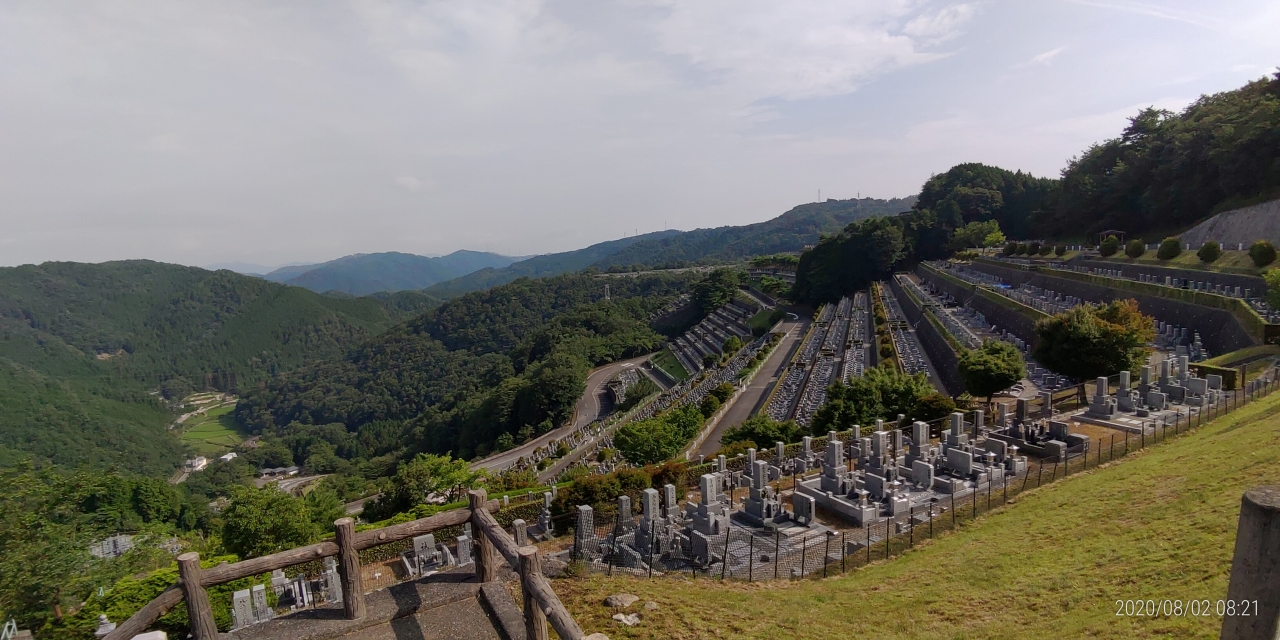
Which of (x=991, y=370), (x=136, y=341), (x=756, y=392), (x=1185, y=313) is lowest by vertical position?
(x=136, y=341)

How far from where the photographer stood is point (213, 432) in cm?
11038

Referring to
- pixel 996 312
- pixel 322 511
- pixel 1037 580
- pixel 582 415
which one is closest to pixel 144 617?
pixel 1037 580

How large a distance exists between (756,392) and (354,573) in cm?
3212

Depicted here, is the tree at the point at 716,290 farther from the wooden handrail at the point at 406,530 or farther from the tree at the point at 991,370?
A: the wooden handrail at the point at 406,530

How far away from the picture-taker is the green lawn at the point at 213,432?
330 ft

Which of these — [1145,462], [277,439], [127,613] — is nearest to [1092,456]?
[1145,462]

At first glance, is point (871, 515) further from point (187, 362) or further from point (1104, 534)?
point (187, 362)

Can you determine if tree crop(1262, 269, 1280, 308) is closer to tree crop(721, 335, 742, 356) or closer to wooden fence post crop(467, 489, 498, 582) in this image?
wooden fence post crop(467, 489, 498, 582)

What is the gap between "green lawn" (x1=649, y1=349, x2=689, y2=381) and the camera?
2328 inches

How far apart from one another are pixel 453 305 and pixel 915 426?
11862cm

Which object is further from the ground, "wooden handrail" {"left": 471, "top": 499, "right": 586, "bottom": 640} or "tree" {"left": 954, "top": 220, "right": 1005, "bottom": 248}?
"tree" {"left": 954, "top": 220, "right": 1005, "bottom": 248}

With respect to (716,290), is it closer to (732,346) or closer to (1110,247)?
(732,346)

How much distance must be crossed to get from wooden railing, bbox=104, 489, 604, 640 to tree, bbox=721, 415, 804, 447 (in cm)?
1528

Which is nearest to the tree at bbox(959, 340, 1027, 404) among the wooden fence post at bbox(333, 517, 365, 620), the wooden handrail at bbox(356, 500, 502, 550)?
the wooden handrail at bbox(356, 500, 502, 550)
